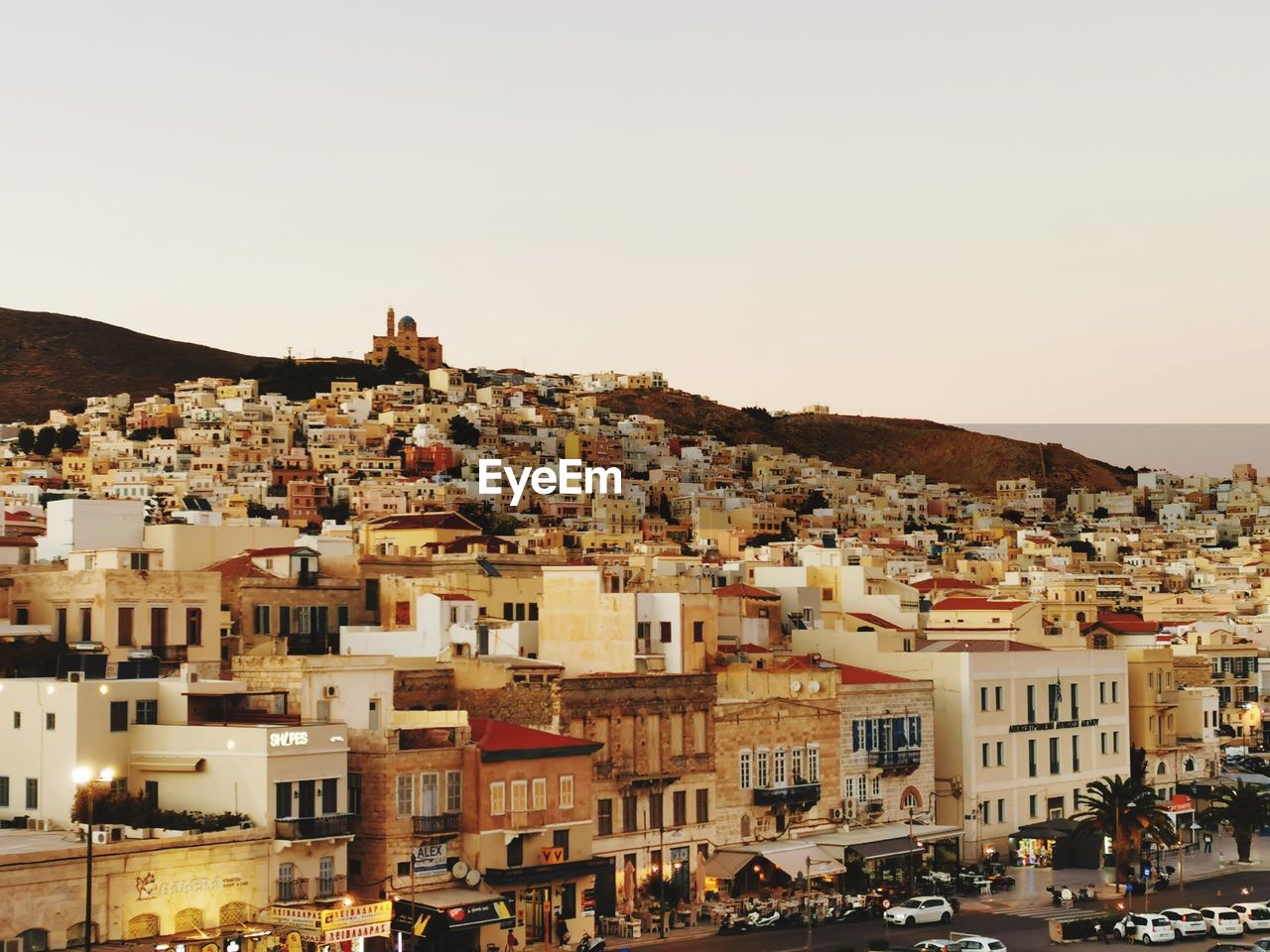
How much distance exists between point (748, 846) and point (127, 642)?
1769 cm

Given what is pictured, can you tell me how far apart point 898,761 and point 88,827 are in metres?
30.6

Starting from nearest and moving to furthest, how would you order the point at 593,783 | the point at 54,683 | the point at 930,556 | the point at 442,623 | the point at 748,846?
the point at 54,683 → the point at 593,783 → the point at 748,846 → the point at 442,623 → the point at 930,556

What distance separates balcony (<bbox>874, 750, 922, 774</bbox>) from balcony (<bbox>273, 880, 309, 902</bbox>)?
24041 millimetres

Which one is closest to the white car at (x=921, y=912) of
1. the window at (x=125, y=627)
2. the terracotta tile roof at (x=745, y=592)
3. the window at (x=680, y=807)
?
the window at (x=680, y=807)

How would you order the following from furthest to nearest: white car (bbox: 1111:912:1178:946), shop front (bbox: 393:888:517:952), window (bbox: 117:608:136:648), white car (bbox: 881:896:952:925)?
window (bbox: 117:608:136:648) → white car (bbox: 881:896:952:925) → white car (bbox: 1111:912:1178:946) → shop front (bbox: 393:888:517:952)

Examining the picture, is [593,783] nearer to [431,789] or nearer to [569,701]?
[569,701]

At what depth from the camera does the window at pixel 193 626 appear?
195ft

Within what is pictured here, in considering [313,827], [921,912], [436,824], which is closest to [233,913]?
[313,827]

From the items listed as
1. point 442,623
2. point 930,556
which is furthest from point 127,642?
point 930,556

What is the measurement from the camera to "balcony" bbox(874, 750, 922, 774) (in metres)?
65.8

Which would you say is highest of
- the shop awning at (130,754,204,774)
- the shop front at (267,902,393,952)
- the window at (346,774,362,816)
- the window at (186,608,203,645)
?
the window at (186,608,203,645)

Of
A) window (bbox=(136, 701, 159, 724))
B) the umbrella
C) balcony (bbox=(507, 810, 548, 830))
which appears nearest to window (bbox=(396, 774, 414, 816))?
balcony (bbox=(507, 810, 548, 830))

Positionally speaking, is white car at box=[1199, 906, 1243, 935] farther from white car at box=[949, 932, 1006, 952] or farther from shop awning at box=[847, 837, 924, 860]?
shop awning at box=[847, 837, 924, 860]

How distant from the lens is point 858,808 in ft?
213
